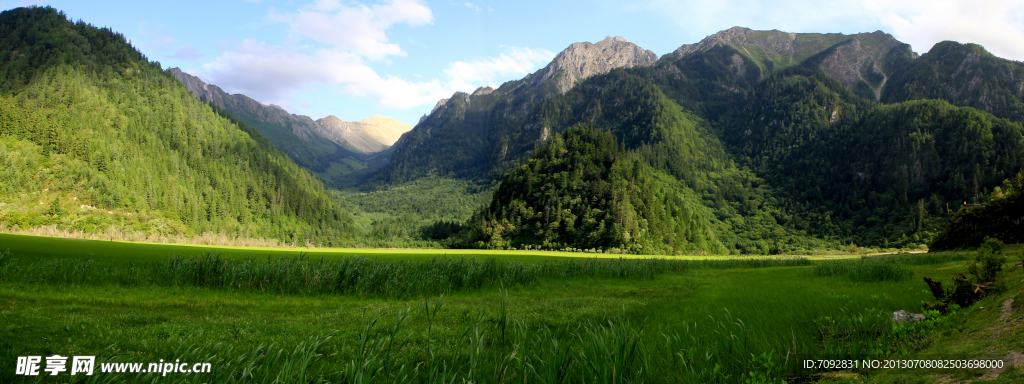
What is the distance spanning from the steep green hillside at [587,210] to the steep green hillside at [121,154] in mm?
76743

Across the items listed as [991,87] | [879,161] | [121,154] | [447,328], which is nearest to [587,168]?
[447,328]

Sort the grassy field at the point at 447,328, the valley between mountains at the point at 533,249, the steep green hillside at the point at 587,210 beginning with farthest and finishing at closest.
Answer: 1. the steep green hillside at the point at 587,210
2. the valley between mountains at the point at 533,249
3. the grassy field at the point at 447,328

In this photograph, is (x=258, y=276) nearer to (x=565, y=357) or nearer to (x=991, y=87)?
(x=565, y=357)

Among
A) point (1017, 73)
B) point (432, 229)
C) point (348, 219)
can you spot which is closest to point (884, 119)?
point (1017, 73)

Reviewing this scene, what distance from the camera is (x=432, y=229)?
140125 millimetres

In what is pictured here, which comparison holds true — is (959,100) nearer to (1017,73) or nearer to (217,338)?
(1017,73)

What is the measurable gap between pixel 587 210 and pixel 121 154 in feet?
428

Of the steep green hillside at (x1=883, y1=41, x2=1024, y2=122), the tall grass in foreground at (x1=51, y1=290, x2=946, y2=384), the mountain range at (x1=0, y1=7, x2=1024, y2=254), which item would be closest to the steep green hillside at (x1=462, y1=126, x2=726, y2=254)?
the mountain range at (x1=0, y1=7, x2=1024, y2=254)

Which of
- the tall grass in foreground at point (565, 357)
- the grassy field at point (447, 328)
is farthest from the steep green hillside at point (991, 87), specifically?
the tall grass in foreground at point (565, 357)

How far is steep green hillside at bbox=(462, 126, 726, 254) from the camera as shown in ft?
293

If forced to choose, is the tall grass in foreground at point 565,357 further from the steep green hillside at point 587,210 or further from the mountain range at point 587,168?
the mountain range at point 587,168

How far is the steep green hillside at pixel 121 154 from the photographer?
310 feet

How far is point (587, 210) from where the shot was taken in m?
94.8

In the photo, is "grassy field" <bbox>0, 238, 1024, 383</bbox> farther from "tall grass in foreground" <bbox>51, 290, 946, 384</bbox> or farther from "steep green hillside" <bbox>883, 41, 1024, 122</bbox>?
"steep green hillside" <bbox>883, 41, 1024, 122</bbox>
